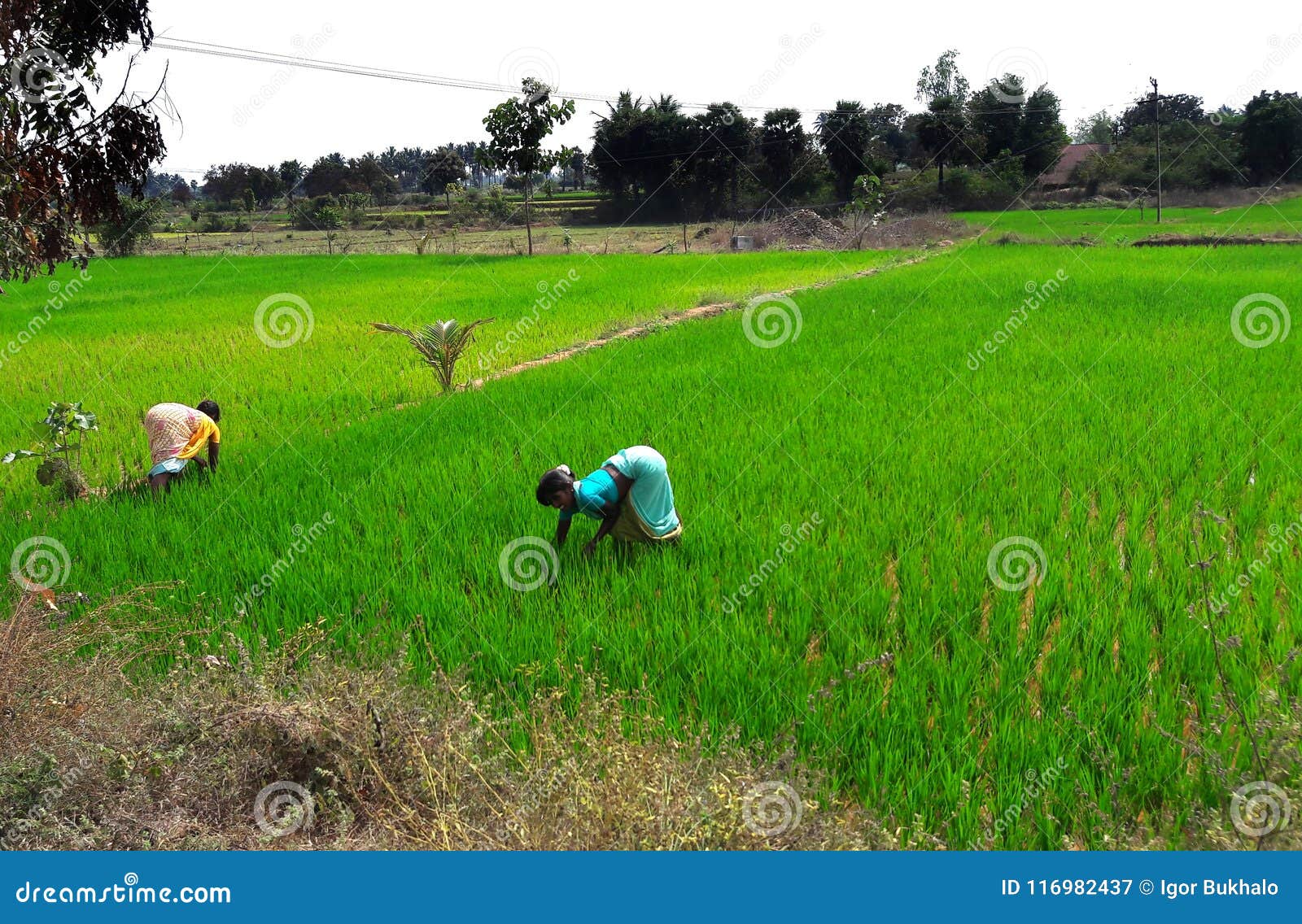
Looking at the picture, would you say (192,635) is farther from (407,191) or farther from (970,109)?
(407,191)

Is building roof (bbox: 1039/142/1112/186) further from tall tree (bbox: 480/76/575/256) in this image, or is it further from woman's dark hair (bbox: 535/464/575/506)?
woman's dark hair (bbox: 535/464/575/506)

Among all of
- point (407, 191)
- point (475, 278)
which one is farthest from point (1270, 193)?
point (407, 191)

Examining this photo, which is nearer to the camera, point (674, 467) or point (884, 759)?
point (884, 759)

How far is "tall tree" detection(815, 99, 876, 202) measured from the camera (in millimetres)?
36500

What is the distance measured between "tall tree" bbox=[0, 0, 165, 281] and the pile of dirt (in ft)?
79.6

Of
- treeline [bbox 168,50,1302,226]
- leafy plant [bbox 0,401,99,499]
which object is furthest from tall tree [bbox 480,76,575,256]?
leafy plant [bbox 0,401,99,499]

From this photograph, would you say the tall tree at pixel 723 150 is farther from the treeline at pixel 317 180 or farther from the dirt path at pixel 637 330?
the dirt path at pixel 637 330

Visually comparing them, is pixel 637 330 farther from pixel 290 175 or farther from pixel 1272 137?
pixel 290 175

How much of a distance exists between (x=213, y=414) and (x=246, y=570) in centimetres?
212

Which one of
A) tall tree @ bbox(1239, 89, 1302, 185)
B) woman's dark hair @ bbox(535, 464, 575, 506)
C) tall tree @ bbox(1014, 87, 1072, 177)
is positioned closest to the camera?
woman's dark hair @ bbox(535, 464, 575, 506)

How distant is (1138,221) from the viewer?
85.1ft

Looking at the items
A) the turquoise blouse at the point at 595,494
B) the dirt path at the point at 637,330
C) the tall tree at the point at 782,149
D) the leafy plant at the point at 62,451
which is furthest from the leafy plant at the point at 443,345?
the tall tree at the point at 782,149

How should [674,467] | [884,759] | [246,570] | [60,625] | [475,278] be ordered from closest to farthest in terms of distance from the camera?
[884,759] → [60,625] → [246,570] → [674,467] → [475,278]

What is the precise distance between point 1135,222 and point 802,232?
33.4 ft
